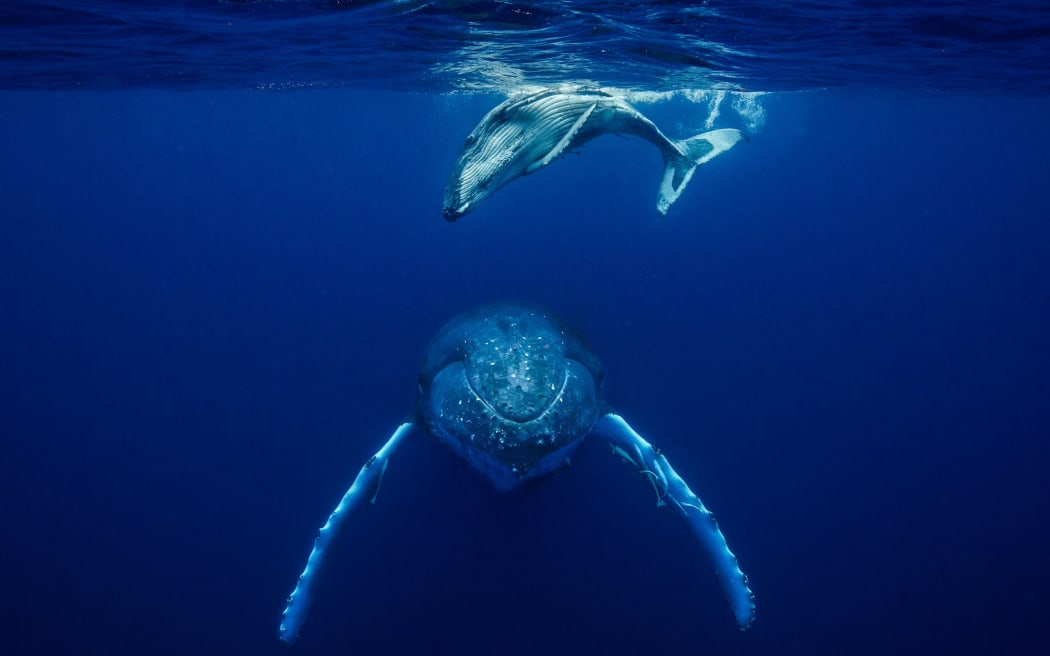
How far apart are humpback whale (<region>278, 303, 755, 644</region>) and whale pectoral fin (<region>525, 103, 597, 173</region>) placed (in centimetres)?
230

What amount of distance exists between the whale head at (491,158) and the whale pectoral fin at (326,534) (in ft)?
12.8

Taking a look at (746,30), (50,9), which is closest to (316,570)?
(50,9)

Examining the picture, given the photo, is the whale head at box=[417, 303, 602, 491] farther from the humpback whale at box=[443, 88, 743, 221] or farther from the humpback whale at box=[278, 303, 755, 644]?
the humpback whale at box=[443, 88, 743, 221]

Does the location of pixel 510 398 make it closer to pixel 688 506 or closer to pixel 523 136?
pixel 523 136

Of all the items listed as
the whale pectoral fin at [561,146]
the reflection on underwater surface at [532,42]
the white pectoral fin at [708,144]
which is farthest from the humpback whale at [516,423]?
the reflection on underwater surface at [532,42]

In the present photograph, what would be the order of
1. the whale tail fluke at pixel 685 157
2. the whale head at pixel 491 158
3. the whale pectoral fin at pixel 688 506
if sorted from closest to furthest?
1. the whale head at pixel 491 158
2. the whale pectoral fin at pixel 688 506
3. the whale tail fluke at pixel 685 157

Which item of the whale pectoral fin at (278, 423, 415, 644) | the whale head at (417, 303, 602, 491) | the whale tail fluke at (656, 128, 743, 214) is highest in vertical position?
the whale tail fluke at (656, 128, 743, 214)

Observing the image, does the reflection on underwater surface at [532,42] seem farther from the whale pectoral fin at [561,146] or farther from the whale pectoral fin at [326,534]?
the whale pectoral fin at [326,534]

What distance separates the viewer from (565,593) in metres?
11.9

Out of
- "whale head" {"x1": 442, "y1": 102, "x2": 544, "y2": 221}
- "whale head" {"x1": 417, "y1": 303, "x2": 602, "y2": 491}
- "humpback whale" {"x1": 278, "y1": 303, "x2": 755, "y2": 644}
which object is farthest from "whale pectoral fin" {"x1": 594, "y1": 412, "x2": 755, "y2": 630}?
"whale head" {"x1": 442, "y1": 102, "x2": 544, "y2": 221}

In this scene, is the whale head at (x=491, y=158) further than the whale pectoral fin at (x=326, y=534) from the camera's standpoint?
No

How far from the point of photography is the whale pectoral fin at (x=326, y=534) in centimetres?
664

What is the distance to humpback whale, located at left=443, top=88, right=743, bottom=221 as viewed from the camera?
186 inches

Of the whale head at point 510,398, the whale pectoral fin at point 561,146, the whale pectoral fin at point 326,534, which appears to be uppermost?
the whale pectoral fin at point 561,146
